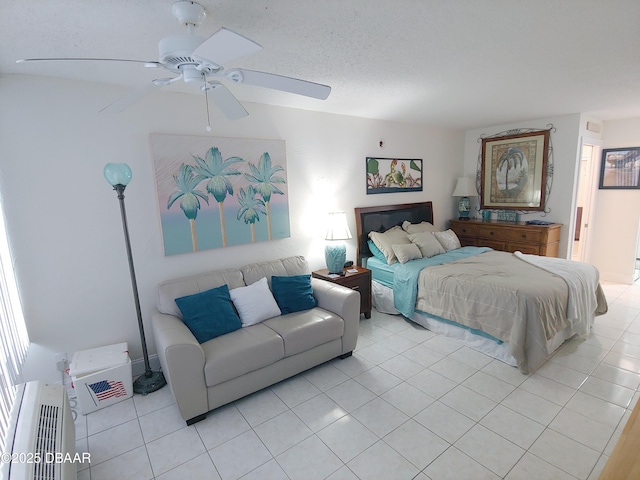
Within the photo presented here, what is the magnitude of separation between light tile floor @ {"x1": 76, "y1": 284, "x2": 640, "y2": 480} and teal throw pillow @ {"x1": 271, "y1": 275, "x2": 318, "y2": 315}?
571mm

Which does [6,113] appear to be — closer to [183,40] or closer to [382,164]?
[183,40]

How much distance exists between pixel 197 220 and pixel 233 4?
187 cm

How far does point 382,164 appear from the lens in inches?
168

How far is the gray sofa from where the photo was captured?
83.0 inches

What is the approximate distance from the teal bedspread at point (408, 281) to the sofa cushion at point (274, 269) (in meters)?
1.08

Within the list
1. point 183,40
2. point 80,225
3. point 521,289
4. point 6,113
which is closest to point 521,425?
point 521,289

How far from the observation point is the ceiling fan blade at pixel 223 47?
3.53ft

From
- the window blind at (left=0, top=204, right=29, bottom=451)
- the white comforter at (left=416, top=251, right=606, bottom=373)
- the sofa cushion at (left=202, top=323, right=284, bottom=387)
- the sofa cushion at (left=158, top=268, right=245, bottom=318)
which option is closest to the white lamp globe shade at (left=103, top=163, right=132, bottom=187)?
the window blind at (left=0, top=204, right=29, bottom=451)

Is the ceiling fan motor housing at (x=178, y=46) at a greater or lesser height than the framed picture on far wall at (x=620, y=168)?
greater

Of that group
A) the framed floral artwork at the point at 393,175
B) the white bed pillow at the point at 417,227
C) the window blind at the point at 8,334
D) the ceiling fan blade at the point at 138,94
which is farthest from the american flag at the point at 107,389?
the white bed pillow at the point at 417,227

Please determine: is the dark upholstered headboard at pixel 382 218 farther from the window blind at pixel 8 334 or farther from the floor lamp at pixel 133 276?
the window blind at pixel 8 334

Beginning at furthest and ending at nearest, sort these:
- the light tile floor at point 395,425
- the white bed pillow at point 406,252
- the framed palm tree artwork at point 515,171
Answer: the framed palm tree artwork at point 515,171, the white bed pillow at point 406,252, the light tile floor at point 395,425

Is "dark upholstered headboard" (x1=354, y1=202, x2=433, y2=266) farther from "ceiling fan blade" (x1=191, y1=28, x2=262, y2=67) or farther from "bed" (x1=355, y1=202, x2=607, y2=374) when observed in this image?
"ceiling fan blade" (x1=191, y1=28, x2=262, y2=67)

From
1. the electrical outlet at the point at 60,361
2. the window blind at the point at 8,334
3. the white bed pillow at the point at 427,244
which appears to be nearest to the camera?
the window blind at the point at 8,334
